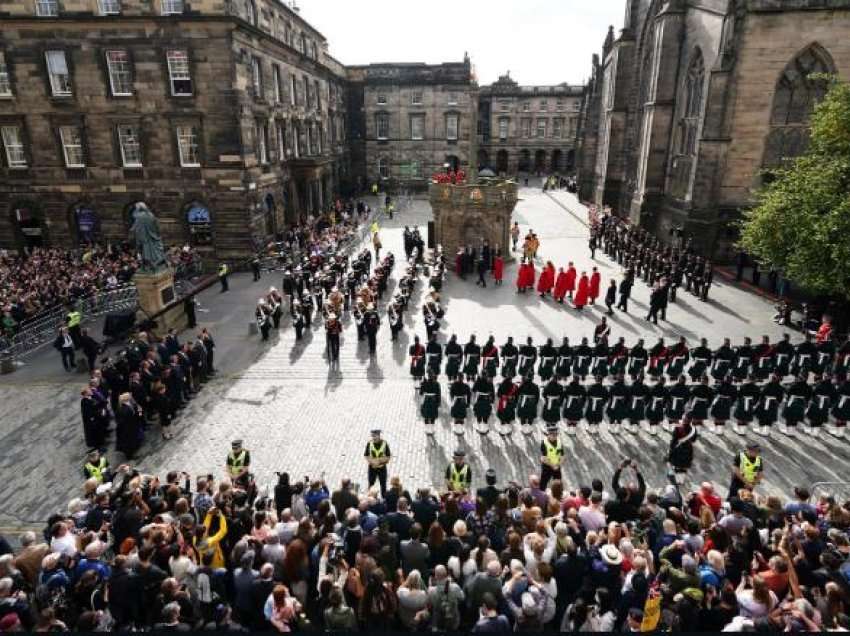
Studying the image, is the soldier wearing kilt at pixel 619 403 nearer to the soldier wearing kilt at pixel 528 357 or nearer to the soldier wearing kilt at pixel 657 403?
the soldier wearing kilt at pixel 657 403

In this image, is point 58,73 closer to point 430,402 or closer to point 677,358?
point 430,402

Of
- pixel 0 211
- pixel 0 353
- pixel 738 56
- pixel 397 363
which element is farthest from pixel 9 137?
pixel 738 56

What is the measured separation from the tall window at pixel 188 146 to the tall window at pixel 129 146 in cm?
208

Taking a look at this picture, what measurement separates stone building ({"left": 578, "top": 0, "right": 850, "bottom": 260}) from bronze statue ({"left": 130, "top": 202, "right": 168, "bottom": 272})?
22.0 metres

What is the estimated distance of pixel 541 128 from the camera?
76.4m

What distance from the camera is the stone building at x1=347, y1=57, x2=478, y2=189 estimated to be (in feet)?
186

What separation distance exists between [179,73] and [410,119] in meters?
34.9

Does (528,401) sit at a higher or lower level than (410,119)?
lower

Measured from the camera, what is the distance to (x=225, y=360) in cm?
1708

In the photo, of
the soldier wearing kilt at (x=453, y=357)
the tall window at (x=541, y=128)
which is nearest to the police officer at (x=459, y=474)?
the soldier wearing kilt at (x=453, y=357)

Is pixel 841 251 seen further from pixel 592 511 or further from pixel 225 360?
pixel 225 360

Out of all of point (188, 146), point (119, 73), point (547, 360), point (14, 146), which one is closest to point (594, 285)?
point (547, 360)

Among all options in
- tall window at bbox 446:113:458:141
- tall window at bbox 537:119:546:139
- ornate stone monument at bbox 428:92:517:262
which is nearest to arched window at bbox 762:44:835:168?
ornate stone monument at bbox 428:92:517:262

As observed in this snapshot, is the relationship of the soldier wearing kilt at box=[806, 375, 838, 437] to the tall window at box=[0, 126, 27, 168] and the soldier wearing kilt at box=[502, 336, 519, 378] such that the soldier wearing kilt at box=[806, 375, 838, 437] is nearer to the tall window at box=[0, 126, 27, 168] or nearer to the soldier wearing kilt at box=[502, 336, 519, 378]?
the soldier wearing kilt at box=[502, 336, 519, 378]
